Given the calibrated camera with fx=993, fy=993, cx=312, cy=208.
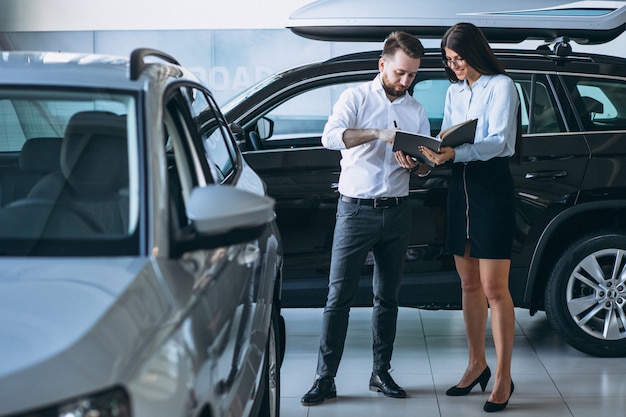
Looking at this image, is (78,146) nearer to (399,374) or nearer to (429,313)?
(399,374)

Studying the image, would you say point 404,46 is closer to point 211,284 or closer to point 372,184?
point 372,184

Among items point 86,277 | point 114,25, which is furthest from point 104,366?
point 114,25

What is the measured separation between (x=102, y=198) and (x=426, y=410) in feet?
7.49

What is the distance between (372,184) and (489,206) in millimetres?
497

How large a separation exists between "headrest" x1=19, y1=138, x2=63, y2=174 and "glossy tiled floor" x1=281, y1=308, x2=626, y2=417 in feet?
6.28

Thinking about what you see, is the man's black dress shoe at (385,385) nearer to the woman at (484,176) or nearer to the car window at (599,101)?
the woman at (484,176)

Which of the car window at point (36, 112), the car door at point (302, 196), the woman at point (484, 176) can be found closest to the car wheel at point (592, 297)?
the woman at point (484, 176)

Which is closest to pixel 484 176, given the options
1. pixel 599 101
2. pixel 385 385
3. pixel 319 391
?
pixel 385 385

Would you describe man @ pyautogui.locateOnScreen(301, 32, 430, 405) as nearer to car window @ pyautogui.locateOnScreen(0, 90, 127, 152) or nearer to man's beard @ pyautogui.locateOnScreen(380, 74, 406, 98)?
man's beard @ pyautogui.locateOnScreen(380, 74, 406, 98)

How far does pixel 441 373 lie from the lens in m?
4.80

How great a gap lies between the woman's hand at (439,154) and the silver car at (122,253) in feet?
3.16

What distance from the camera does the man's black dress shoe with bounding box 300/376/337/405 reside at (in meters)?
4.34

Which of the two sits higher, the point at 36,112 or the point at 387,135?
the point at 36,112

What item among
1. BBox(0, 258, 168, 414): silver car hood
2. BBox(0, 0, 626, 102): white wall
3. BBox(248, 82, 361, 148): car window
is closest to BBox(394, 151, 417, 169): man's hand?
BBox(248, 82, 361, 148): car window
